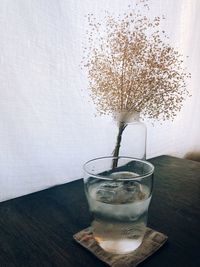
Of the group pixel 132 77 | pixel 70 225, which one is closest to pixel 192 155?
pixel 132 77

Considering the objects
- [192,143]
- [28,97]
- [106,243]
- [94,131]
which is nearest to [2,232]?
[106,243]

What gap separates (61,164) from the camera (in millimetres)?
833

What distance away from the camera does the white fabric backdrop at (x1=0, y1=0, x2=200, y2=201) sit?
67 centimetres

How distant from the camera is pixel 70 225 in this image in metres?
0.59

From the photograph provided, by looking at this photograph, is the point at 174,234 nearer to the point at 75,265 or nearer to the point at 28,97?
the point at 75,265

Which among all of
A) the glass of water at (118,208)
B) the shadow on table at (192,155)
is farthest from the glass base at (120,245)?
the shadow on table at (192,155)

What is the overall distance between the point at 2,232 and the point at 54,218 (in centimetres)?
11

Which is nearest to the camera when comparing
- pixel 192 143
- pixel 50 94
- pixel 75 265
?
pixel 75 265

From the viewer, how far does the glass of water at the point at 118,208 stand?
460 mm

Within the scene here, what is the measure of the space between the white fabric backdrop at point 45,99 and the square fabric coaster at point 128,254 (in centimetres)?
28

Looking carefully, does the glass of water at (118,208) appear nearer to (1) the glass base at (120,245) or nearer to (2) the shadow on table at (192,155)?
(1) the glass base at (120,245)

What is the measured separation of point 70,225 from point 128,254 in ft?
0.52

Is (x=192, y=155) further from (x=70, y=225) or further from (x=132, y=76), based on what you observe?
(x=70, y=225)

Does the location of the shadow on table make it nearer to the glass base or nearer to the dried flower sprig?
the dried flower sprig
